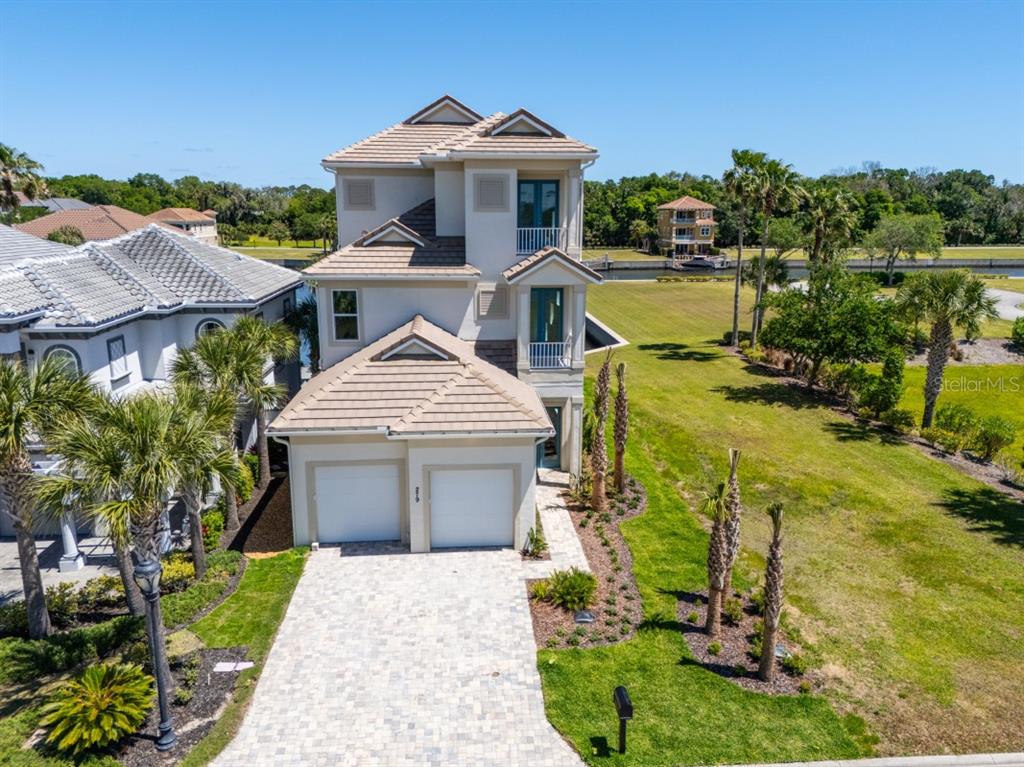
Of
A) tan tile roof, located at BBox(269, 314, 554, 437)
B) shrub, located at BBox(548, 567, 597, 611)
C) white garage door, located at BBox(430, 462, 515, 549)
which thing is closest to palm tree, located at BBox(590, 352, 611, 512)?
tan tile roof, located at BBox(269, 314, 554, 437)

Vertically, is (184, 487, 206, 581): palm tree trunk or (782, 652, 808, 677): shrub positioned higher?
(184, 487, 206, 581): palm tree trunk

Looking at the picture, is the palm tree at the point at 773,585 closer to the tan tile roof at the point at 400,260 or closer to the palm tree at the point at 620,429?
the palm tree at the point at 620,429

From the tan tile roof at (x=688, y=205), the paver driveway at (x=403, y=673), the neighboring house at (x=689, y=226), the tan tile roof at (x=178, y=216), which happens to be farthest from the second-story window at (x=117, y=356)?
the tan tile roof at (x=688, y=205)

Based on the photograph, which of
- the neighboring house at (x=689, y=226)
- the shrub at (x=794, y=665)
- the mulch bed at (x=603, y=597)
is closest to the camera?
the shrub at (x=794, y=665)

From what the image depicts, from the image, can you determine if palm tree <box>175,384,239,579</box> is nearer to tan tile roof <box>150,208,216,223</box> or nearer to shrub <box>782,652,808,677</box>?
shrub <box>782,652,808,677</box>

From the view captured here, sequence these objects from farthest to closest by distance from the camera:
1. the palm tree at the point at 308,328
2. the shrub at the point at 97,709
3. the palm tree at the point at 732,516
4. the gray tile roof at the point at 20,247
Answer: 1. the palm tree at the point at 308,328
2. the gray tile roof at the point at 20,247
3. the palm tree at the point at 732,516
4. the shrub at the point at 97,709

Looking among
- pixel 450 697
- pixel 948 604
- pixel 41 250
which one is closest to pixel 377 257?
pixel 41 250
